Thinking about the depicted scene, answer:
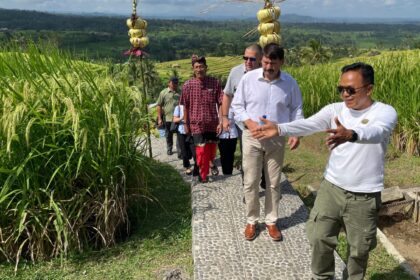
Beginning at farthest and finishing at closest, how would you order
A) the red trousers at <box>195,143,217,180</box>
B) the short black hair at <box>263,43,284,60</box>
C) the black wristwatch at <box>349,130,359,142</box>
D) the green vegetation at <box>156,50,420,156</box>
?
the green vegetation at <box>156,50,420,156</box> < the red trousers at <box>195,143,217,180</box> < the short black hair at <box>263,43,284,60</box> < the black wristwatch at <box>349,130,359,142</box>

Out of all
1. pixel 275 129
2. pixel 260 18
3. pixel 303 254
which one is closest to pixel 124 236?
pixel 303 254

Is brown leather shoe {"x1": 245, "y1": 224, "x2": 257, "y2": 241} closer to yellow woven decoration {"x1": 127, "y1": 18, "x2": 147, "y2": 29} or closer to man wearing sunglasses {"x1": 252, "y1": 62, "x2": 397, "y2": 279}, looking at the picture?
man wearing sunglasses {"x1": 252, "y1": 62, "x2": 397, "y2": 279}

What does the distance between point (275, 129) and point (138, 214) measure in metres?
2.40

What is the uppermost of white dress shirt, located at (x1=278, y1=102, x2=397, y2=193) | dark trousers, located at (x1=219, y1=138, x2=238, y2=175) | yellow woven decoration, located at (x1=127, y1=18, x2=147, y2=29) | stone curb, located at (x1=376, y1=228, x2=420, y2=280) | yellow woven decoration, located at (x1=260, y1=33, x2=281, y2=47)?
yellow woven decoration, located at (x1=127, y1=18, x2=147, y2=29)

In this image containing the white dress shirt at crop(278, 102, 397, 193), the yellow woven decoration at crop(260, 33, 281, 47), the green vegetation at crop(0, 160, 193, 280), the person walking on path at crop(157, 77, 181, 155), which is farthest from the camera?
the person walking on path at crop(157, 77, 181, 155)

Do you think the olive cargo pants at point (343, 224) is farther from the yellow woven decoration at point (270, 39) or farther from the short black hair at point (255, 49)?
the yellow woven decoration at point (270, 39)

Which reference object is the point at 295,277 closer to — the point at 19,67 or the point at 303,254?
the point at 303,254

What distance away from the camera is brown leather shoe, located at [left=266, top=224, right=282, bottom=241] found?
11.8 feet

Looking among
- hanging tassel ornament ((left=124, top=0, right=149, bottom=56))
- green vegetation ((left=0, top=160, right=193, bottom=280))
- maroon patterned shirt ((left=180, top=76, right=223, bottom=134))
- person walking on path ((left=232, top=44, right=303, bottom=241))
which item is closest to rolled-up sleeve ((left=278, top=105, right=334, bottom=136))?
person walking on path ((left=232, top=44, right=303, bottom=241))

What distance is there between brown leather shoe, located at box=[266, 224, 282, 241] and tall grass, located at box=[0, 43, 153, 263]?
1.39m

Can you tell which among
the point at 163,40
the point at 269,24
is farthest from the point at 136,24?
the point at 163,40

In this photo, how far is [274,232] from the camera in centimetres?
362

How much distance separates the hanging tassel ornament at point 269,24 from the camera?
14.9 feet

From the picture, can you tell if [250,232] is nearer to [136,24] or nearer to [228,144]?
[228,144]
